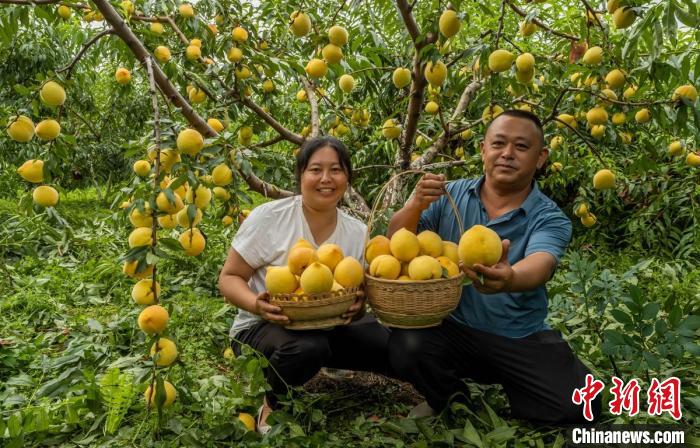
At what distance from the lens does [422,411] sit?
2.07m

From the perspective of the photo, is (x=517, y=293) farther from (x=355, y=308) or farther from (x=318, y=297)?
(x=318, y=297)

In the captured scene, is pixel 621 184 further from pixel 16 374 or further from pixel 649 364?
pixel 16 374

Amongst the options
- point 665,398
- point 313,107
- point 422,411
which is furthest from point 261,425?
point 313,107

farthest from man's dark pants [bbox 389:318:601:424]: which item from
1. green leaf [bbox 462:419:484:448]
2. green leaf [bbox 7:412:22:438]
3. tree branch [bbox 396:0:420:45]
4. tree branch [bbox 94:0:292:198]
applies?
green leaf [bbox 7:412:22:438]

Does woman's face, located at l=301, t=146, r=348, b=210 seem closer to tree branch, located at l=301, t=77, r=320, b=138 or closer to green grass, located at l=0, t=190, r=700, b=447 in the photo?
green grass, located at l=0, t=190, r=700, b=447

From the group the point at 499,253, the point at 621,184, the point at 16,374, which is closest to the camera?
the point at 499,253

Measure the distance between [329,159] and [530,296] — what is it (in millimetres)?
878

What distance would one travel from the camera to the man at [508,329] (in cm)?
192

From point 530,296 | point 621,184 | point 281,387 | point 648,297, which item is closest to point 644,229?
point 621,184

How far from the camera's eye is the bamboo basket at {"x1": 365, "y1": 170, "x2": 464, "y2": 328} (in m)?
1.70

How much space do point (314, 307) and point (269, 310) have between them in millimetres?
160

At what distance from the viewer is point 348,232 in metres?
2.17

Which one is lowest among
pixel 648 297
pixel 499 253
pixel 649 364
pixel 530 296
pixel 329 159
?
pixel 648 297

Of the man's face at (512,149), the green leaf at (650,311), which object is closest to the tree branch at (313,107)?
the man's face at (512,149)
